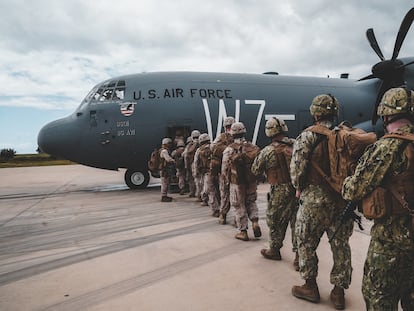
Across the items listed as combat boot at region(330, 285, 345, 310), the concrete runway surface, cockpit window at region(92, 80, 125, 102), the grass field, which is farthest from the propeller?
the grass field

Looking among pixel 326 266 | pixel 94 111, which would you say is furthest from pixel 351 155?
pixel 94 111

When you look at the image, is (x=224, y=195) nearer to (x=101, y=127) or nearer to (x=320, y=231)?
(x=320, y=231)

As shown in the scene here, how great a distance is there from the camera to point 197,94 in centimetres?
1229

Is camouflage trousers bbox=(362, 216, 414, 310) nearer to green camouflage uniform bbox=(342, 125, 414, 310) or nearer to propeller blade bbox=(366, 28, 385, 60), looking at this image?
green camouflage uniform bbox=(342, 125, 414, 310)

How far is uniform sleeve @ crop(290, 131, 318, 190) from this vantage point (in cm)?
373

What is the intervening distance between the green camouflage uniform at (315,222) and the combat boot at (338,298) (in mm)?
71

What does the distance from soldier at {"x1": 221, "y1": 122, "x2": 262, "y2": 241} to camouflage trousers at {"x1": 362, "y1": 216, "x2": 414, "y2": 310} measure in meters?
3.37

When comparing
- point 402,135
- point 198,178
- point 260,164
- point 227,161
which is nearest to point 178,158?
point 198,178

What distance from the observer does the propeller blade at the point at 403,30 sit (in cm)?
789

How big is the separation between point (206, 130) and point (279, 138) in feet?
23.7

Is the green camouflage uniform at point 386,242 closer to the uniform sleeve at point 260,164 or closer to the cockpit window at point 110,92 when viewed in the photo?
the uniform sleeve at point 260,164

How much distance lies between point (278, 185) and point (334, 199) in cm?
122

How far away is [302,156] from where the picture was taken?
3.75m

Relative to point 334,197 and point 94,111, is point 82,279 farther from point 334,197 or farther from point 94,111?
point 94,111
